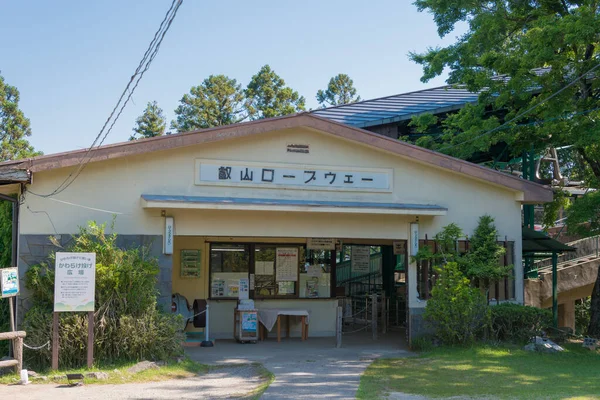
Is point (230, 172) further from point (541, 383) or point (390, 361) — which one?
point (541, 383)

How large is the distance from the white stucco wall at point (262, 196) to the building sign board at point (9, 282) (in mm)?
1244

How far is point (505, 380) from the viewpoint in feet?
33.3

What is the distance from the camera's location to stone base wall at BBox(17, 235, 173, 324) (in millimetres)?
11445

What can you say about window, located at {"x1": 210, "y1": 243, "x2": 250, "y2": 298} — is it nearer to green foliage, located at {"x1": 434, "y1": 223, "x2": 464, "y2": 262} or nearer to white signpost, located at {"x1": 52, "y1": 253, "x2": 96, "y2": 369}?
green foliage, located at {"x1": 434, "y1": 223, "x2": 464, "y2": 262}

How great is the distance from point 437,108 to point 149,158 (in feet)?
39.4

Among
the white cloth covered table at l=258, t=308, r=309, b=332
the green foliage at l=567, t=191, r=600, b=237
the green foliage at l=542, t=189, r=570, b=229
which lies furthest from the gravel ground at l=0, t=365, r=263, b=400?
the green foliage at l=542, t=189, r=570, b=229

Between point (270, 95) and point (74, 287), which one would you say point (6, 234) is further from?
point (270, 95)

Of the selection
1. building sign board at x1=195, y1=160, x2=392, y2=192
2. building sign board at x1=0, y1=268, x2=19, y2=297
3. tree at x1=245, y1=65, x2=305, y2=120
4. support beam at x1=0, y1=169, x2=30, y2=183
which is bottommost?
building sign board at x1=0, y1=268, x2=19, y2=297

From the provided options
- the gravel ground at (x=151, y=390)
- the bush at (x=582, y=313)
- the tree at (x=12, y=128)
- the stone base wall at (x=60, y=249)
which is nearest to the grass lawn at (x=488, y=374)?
the gravel ground at (x=151, y=390)

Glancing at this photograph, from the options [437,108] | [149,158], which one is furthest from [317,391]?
[437,108]

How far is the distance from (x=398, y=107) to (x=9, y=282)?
15.5m

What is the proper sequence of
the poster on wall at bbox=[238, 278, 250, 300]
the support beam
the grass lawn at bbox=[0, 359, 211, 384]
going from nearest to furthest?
the grass lawn at bbox=[0, 359, 211, 384] < the support beam < the poster on wall at bbox=[238, 278, 250, 300]

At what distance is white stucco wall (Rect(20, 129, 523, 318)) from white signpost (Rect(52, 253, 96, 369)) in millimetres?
1362

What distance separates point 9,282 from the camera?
10383 mm
